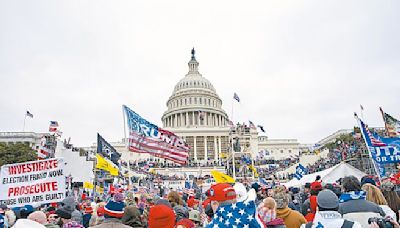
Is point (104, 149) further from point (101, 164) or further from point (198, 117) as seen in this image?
point (198, 117)

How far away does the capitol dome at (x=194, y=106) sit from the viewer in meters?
99.0

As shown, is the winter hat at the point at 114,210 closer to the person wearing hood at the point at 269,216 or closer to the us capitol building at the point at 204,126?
the person wearing hood at the point at 269,216

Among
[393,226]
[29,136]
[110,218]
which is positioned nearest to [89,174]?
[110,218]

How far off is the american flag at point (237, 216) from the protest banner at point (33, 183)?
21.5 ft

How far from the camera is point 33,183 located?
874 cm

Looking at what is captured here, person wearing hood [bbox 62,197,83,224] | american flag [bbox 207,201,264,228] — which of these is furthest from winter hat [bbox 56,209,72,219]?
american flag [bbox 207,201,264,228]

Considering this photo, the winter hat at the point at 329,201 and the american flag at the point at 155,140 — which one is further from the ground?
the american flag at the point at 155,140

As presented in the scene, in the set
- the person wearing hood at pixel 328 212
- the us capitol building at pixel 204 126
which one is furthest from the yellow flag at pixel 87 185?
the us capitol building at pixel 204 126

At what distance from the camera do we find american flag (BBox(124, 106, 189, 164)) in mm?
14711

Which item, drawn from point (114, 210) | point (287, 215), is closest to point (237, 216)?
point (114, 210)

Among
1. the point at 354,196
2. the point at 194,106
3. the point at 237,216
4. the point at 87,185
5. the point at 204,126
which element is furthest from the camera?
the point at 194,106

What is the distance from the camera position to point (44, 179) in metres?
8.76

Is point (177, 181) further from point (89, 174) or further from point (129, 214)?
point (129, 214)

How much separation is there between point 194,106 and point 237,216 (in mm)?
96588
